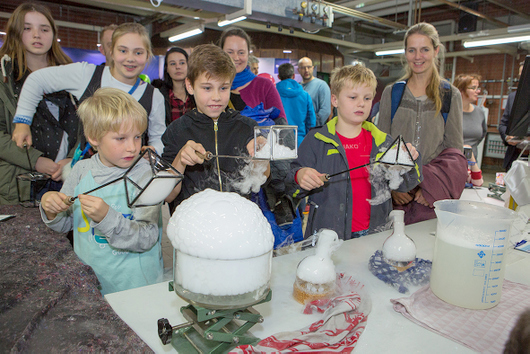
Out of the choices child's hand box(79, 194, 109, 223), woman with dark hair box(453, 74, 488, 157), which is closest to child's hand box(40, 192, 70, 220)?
child's hand box(79, 194, 109, 223)

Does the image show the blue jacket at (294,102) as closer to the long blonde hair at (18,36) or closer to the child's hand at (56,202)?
the long blonde hair at (18,36)

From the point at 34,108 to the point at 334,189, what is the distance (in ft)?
5.78

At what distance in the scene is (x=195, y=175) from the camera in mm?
1763

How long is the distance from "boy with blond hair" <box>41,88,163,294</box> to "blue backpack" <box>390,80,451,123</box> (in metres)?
1.58

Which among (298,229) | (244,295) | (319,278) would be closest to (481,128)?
(298,229)

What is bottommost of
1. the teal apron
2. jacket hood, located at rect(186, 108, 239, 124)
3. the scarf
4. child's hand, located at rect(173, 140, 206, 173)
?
the teal apron

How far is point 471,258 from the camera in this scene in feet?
3.28

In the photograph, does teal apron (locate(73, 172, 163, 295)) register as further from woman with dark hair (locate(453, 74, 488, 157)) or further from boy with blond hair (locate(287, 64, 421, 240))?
woman with dark hair (locate(453, 74, 488, 157))

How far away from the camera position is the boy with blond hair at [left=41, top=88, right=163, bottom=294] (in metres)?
1.41

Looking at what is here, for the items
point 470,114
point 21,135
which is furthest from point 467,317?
point 470,114

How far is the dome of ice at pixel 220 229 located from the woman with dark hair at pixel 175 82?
2306 mm

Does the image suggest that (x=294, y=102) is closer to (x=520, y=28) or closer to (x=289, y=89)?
(x=289, y=89)

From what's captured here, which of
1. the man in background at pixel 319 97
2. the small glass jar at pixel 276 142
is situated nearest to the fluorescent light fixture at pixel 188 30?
the man in background at pixel 319 97

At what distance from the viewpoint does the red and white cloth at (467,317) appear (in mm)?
905
